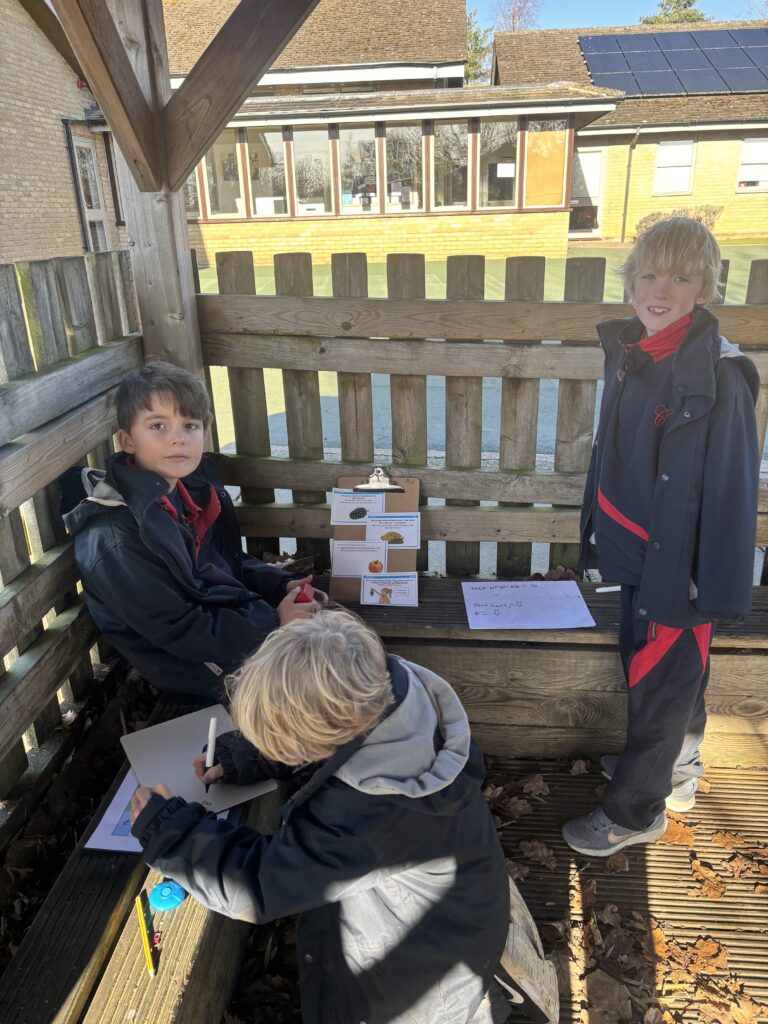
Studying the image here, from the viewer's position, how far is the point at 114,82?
2662 millimetres

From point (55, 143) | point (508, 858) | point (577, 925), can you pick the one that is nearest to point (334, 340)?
point (508, 858)

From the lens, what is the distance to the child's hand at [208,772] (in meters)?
2.06

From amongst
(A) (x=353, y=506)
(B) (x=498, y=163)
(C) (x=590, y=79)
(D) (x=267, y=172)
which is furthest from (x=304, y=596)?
(C) (x=590, y=79)

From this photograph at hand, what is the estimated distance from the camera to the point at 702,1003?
2.22 metres

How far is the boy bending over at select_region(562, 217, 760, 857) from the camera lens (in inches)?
83.9

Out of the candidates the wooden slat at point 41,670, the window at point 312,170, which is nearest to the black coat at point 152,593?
the wooden slat at point 41,670

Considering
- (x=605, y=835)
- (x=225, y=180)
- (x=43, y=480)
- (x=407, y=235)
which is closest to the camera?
(x=43, y=480)

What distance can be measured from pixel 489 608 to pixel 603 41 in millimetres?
27504

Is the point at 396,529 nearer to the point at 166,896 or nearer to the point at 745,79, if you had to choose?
the point at 166,896

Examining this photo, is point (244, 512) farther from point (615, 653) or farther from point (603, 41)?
point (603, 41)

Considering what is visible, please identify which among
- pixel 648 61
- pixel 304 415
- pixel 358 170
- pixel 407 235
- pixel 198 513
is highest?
pixel 648 61

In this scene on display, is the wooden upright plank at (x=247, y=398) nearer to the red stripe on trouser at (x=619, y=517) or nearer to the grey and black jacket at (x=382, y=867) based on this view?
the red stripe on trouser at (x=619, y=517)

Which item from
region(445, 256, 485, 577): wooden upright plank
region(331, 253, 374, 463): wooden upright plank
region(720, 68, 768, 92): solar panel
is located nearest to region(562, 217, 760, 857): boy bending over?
region(445, 256, 485, 577): wooden upright plank

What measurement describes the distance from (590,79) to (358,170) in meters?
8.29
